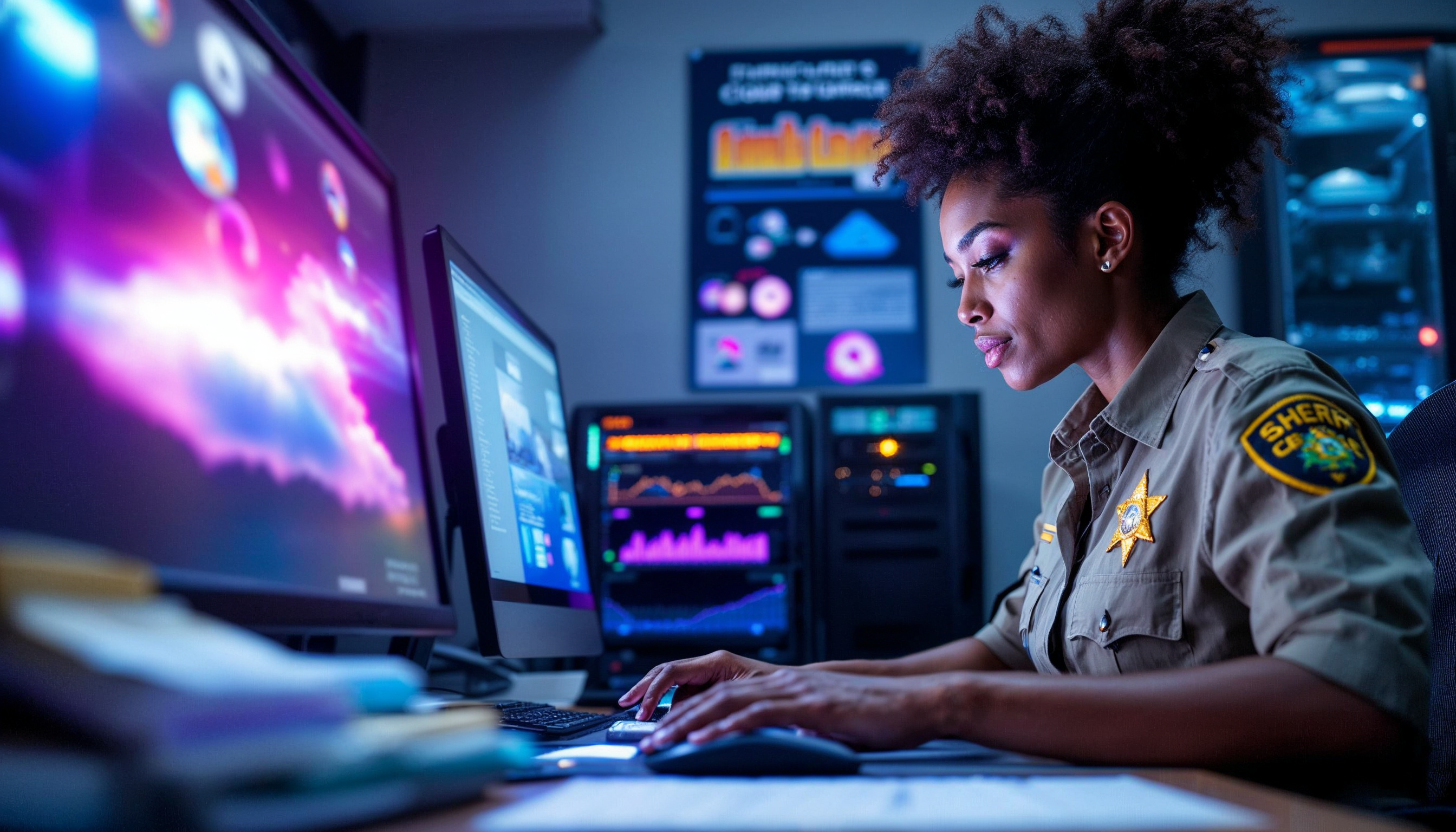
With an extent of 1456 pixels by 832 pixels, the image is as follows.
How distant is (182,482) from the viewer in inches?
24.8

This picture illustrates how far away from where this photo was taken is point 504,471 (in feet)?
3.64

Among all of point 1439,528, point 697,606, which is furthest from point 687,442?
point 1439,528

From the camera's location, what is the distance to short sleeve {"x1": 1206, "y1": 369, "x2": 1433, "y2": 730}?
71 centimetres

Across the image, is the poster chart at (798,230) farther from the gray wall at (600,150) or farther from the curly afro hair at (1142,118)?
the curly afro hair at (1142,118)

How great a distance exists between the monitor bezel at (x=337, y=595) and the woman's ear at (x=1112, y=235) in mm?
835

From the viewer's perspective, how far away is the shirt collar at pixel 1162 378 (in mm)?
1055

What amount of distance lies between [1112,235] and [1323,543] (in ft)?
1.75

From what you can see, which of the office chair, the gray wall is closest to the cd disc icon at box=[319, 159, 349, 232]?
the office chair

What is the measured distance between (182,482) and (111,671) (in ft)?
1.12

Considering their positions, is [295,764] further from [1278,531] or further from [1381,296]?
[1381,296]

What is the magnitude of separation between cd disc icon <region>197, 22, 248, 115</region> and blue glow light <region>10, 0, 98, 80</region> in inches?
5.5

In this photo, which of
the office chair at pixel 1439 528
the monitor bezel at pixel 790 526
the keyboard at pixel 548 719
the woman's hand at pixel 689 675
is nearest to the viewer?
the keyboard at pixel 548 719

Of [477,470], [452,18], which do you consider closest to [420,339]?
[452,18]

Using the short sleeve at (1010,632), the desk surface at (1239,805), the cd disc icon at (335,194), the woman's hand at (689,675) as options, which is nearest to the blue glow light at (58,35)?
the cd disc icon at (335,194)
